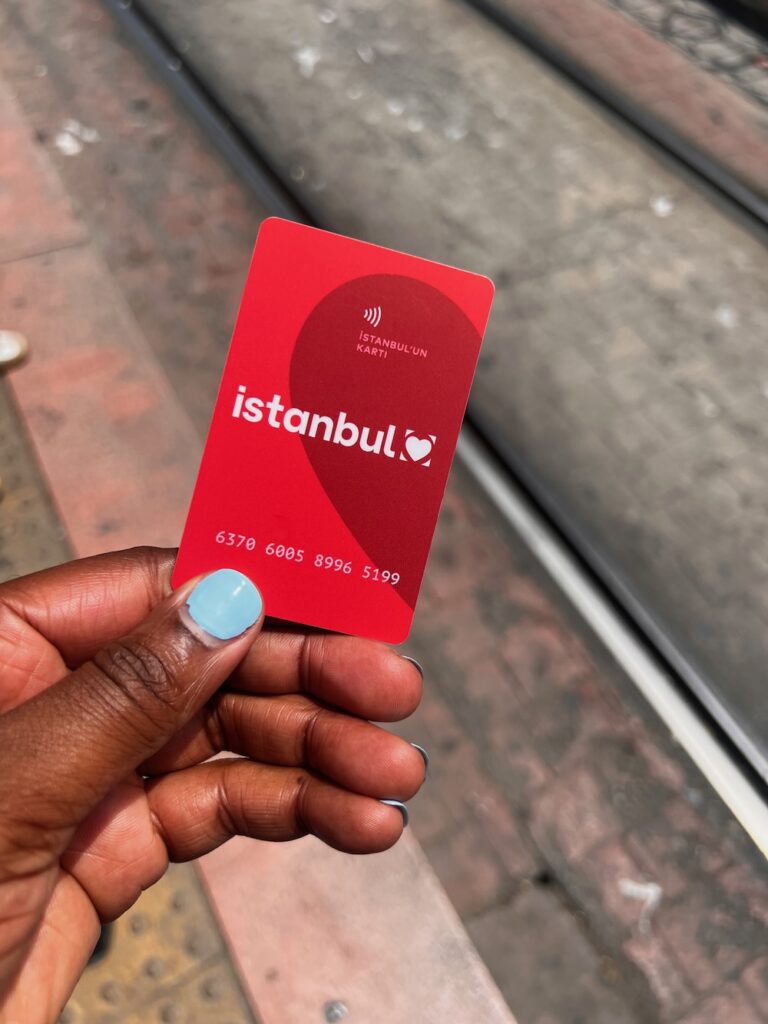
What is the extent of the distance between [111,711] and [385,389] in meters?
0.57

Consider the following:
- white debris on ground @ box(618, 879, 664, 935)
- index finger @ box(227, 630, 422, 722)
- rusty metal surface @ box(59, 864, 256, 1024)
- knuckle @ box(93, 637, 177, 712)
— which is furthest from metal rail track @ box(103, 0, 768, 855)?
knuckle @ box(93, 637, 177, 712)

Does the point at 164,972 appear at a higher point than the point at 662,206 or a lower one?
lower

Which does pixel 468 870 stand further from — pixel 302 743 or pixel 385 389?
pixel 385 389

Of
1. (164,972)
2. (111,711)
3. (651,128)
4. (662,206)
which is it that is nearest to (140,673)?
(111,711)

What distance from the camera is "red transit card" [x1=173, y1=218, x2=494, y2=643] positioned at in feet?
3.65

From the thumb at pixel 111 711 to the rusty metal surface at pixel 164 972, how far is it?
73 cm

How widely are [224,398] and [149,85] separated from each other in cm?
271

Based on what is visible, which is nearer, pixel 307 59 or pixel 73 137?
pixel 73 137

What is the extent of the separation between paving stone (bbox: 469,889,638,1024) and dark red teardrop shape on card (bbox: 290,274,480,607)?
99cm

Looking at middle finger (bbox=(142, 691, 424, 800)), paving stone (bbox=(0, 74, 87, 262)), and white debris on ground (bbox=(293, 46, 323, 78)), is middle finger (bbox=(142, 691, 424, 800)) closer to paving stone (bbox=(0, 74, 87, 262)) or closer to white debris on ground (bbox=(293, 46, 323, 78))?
paving stone (bbox=(0, 74, 87, 262))

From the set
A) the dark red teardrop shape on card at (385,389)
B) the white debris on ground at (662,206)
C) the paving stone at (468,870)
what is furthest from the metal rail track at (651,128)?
Result: the paving stone at (468,870)

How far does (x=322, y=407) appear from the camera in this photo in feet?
3.64

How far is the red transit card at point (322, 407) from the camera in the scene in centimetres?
111

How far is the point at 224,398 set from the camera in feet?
3.65
